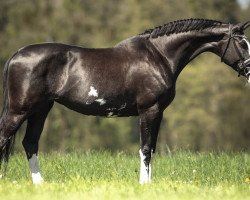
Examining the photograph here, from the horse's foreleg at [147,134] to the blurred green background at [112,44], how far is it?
31439 mm

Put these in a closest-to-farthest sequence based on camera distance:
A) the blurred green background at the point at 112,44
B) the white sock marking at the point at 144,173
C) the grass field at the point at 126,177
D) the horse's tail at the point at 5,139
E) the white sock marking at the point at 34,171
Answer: the grass field at the point at 126,177 → the white sock marking at the point at 144,173 → the horse's tail at the point at 5,139 → the white sock marking at the point at 34,171 → the blurred green background at the point at 112,44

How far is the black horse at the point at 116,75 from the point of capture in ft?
32.3

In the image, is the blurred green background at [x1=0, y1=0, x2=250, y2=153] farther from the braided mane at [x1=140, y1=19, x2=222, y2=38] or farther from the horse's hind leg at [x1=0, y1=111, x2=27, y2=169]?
the horse's hind leg at [x1=0, y1=111, x2=27, y2=169]

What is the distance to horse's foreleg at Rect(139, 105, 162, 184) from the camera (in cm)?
984

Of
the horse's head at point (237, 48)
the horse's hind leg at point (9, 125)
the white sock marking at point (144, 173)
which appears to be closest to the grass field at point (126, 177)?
the white sock marking at point (144, 173)

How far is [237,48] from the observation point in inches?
401

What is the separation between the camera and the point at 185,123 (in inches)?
1972

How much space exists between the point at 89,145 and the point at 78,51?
3597 centimetres

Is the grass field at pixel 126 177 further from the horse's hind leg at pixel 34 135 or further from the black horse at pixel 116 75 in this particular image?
the black horse at pixel 116 75

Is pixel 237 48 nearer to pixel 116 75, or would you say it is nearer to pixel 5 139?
pixel 116 75

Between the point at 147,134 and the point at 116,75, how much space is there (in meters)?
1.03

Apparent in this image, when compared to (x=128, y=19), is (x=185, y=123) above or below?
below

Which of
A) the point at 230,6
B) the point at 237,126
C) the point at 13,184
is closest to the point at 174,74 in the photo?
the point at 13,184

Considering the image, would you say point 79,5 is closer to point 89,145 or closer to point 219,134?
point 89,145
